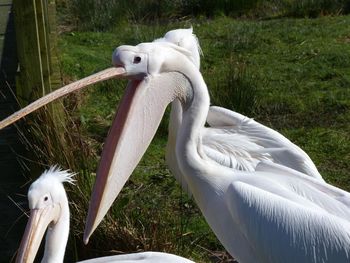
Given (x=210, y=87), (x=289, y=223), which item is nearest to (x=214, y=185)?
(x=289, y=223)

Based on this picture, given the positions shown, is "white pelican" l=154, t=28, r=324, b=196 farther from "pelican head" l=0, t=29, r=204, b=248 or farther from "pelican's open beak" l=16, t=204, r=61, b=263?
"pelican's open beak" l=16, t=204, r=61, b=263

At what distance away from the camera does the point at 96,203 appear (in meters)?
3.52

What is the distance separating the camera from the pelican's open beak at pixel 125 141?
138 inches

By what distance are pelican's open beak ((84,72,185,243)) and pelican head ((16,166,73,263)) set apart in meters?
0.17

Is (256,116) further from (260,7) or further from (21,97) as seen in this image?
(260,7)

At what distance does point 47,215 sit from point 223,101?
2.82 metres

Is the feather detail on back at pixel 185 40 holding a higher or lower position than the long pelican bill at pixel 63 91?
lower

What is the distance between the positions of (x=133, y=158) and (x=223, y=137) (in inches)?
39.3

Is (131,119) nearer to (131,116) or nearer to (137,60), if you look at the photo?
(131,116)

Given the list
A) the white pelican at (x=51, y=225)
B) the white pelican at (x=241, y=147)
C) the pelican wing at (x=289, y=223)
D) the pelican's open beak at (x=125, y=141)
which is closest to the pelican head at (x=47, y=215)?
the white pelican at (x=51, y=225)

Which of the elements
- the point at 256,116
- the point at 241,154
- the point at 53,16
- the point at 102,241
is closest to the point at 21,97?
the point at 102,241

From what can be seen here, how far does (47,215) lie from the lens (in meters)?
3.58

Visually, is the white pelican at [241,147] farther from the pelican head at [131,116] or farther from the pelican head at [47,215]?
the pelican head at [47,215]

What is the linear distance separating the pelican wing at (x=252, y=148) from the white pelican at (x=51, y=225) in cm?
92
